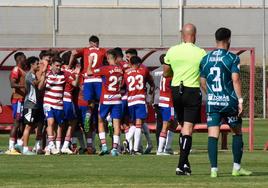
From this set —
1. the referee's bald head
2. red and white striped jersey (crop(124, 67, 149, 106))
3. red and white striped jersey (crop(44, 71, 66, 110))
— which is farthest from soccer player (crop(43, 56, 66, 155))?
the referee's bald head

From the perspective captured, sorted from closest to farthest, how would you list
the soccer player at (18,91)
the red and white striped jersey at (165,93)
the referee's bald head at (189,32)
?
1. the referee's bald head at (189,32)
2. the red and white striped jersey at (165,93)
3. the soccer player at (18,91)

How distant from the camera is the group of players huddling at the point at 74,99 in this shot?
75.4 ft

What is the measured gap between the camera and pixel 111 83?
73.0 ft

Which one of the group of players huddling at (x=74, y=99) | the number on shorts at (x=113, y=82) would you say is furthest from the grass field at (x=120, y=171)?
the number on shorts at (x=113, y=82)

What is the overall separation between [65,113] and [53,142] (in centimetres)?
74

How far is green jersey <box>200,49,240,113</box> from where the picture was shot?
628 inches

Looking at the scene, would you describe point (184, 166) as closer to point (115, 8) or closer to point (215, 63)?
point (215, 63)

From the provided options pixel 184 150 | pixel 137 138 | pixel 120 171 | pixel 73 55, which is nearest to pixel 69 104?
pixel 73 55

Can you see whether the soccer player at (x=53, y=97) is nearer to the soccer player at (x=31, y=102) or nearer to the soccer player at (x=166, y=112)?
the soccer player at (x=31, y=102)

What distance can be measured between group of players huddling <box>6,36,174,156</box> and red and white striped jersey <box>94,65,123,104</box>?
284 mm

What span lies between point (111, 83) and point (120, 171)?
5.33 metres

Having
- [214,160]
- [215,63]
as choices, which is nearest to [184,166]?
[214,160]

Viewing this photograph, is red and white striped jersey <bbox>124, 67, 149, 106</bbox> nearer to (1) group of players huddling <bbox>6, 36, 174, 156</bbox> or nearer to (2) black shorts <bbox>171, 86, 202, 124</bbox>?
(1) group of players huddling <bbox>6, 36, 174, 156</bbox>

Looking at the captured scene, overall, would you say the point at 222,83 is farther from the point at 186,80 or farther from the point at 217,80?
the point at 186,80
